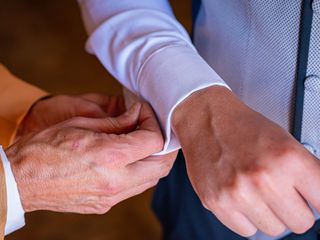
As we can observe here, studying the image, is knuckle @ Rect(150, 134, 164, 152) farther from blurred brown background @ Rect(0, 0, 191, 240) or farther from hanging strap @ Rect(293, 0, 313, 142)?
blurred brown background @ Rect(0, 0, 191, 240)

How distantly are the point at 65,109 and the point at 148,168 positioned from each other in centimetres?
25

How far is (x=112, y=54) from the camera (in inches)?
30.8

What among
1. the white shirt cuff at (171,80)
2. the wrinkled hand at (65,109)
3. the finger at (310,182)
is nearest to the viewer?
the finger at (310,182)

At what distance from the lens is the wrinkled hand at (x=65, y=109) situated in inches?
34.8

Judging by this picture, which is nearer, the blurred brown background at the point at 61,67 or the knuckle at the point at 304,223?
the knuckle at the point at 304,223

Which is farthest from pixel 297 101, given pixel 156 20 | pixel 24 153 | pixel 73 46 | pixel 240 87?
pixel 73 46

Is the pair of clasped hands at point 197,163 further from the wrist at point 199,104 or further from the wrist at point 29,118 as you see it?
the wrist at point 29,118

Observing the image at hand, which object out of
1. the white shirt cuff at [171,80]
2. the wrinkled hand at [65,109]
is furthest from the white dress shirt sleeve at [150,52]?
the wrinkled hand at [65,109]

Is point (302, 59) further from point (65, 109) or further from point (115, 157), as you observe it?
point (65, 109)

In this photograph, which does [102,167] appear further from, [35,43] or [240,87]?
[35,43]

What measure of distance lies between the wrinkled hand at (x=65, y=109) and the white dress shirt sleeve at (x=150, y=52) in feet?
0.33

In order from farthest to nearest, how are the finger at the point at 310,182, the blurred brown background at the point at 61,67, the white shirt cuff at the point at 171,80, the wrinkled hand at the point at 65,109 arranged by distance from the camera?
1. the blurred brown background at the point at 61,67
2. the wrinkled hand at the point at 65,109
3. the white shirt cuff at the point at 171,80
4. the finger at the point at 310,182

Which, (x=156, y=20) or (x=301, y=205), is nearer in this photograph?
(x=301, y=205)

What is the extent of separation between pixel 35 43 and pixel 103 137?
1594 mm
